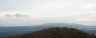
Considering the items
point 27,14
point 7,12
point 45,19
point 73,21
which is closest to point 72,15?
point 73,21

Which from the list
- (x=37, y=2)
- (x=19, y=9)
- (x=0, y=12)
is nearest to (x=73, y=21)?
(x=37, y=2)

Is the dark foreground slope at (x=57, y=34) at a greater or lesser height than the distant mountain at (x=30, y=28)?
lesser

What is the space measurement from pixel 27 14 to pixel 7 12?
0.46 meters

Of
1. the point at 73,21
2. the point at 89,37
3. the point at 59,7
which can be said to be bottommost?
the point at 89,37

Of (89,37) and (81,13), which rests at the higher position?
(81,13)

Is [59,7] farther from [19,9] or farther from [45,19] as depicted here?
[19,9]

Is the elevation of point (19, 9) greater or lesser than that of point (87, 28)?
greater

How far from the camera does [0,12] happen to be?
5461 millimetres

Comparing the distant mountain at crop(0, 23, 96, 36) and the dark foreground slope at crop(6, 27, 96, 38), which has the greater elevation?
the distant mountain at crop(0, 23, 96, 36)

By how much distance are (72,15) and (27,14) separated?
1.05 metres

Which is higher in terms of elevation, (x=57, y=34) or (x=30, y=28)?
(x=30, y=28)

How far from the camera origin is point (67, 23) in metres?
5.49

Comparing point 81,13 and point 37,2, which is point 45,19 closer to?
point 37,2

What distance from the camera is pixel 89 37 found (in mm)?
5320
